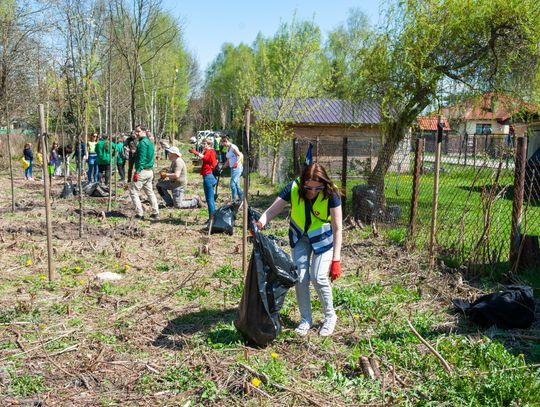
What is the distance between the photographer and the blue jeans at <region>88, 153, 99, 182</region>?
15646 mm

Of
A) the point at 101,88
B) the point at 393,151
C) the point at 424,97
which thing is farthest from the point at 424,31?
the point at 101,88

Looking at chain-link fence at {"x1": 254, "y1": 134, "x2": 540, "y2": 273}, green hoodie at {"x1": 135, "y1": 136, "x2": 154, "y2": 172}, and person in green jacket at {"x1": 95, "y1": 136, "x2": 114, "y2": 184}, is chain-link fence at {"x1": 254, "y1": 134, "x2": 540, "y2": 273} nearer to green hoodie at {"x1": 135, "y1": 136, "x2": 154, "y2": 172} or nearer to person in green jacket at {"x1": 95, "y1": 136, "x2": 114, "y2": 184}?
green hoodie at {"x1": 135, "y1": 136, "x2": 154, "y2": 172}

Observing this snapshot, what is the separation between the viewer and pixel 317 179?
4.32 meters

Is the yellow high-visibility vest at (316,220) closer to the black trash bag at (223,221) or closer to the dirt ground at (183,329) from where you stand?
the dirt ground at (183,329)

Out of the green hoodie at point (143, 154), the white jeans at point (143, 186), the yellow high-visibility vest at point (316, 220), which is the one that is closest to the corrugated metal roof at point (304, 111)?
the green hoodie at point (143, 154)

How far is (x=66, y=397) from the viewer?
141 inches

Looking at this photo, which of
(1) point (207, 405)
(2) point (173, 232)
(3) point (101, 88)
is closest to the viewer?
(1) point (207, 405)

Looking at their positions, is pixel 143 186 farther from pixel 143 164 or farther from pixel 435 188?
pixel 435 188

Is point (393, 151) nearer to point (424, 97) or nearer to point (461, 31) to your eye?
point (424, 97)

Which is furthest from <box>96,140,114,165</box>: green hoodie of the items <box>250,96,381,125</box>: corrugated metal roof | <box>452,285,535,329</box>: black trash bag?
<box>452,285,535,329</box>: black trash bag

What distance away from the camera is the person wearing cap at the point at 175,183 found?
10610 millimetres

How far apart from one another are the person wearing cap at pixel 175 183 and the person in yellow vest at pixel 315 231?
20.7ft

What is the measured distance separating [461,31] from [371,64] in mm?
2004

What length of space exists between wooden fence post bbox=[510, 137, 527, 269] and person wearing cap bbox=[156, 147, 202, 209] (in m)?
6.42
